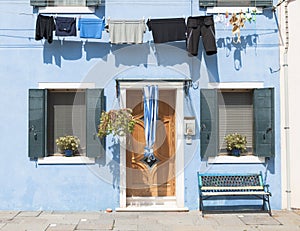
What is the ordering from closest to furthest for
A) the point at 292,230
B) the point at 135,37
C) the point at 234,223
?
the point at 292,230
the point at 234,223
the point at 135,37

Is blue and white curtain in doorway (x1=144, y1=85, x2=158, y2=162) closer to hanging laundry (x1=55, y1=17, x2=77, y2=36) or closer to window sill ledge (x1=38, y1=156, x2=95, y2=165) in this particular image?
window sill ledge (x1=38, y1=156, x2=95, y2=165)

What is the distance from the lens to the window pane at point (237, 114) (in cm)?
963

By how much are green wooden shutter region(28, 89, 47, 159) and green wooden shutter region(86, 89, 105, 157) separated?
3.24 ft

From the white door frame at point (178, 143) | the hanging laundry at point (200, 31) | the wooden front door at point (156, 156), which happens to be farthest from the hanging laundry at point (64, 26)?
the hanging laundry at point (200, 31)

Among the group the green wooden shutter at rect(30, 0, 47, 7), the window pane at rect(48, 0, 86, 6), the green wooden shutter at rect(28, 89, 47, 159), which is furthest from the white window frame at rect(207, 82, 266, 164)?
the green wooden shutter at rect(30, 0, 47, 7)

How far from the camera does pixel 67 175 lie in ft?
A: 30.3

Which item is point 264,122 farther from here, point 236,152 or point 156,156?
point 156,156

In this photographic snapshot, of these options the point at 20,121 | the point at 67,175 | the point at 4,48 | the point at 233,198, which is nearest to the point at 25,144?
the point at 20,121

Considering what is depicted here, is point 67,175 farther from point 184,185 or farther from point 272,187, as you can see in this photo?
point 272,187

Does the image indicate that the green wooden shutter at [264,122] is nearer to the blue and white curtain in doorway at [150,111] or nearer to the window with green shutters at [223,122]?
the window with green shutters at [223,122]

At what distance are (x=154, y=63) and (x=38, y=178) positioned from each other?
364 centimetres

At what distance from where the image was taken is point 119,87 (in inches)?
367

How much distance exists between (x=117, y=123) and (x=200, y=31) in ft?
8.95

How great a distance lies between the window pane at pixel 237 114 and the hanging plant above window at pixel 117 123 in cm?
223
